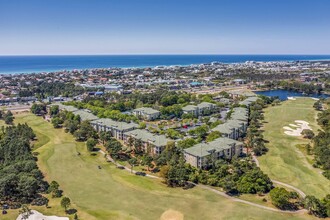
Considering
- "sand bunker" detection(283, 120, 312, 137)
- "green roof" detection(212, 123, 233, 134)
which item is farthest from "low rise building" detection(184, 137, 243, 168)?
"sand bunker" detection(283, 120, 312, 137)

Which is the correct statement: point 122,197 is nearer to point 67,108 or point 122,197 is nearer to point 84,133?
point 84,133

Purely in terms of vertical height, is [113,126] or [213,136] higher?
[113,126]

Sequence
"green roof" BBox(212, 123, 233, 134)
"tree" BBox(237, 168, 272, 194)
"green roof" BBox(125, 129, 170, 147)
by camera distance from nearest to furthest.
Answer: "tree" BBox(237, 168, 272, 194)
"green roof" BBox(125, 129, 170, 147)
"green roof" BBox(212, 123, 233, 134)

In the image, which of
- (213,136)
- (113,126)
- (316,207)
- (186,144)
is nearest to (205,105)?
(213,136)

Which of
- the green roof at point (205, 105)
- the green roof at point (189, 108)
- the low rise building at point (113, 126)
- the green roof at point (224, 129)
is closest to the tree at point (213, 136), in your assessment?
the green roof at point (224, 129)

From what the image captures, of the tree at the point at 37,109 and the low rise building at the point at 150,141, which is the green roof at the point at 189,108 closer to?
the low rise building at the point at 150,141

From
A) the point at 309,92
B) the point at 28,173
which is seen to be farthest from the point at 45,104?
the point at 309,92

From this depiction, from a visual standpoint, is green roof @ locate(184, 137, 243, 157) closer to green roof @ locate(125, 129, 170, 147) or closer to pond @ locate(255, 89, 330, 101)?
green roof @ locate(125, 129, 170, 147)
